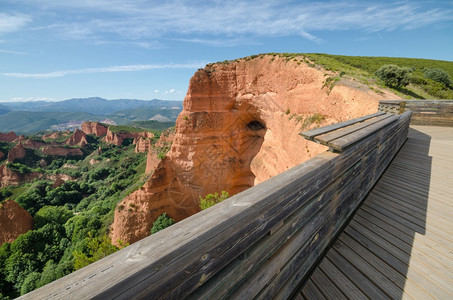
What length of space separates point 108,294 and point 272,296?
5.07 feet

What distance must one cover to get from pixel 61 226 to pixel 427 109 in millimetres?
38570

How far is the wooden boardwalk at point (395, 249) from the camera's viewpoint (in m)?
2.12

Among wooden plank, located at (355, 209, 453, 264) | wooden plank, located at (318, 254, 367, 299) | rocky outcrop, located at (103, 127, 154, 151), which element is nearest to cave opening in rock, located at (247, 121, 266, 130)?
wooden plank, located at (355, 209, 453, 264)

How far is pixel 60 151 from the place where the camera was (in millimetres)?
66875

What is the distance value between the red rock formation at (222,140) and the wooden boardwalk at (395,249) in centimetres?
1107

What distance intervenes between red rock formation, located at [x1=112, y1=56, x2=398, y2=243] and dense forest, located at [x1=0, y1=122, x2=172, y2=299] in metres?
3.01

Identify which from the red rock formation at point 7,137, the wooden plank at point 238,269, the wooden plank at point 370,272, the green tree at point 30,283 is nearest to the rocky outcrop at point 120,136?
the red rock formation at point 7,137

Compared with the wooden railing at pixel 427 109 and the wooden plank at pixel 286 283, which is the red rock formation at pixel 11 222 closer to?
the wooden plank at pixel 286 283

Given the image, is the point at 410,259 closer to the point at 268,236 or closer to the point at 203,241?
the point at 268,236

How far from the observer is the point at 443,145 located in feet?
22.4

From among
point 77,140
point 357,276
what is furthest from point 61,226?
point 77,140

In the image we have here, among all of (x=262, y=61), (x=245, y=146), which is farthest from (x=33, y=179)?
(x=262, y=61)

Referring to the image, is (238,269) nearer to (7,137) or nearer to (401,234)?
(401,234)

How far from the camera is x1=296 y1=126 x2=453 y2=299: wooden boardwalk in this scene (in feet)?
6.97
